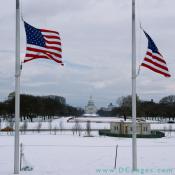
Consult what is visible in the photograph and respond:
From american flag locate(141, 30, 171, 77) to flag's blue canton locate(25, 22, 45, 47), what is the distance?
14.2 feet

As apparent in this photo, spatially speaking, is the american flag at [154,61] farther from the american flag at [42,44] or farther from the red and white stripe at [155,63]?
the american flag at [42,44]

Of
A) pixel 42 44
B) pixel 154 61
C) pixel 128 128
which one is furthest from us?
pixel 128 128

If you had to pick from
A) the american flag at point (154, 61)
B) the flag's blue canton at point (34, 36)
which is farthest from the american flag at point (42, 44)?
Answer: the american flag at point (154, 61)

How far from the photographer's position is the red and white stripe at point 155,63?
674 inches

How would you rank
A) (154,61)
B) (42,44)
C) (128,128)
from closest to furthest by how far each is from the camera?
(42,44)
(154,61)
(128,128)

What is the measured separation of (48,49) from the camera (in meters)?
15.9

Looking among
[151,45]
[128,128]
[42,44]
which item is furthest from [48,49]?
[128,128]

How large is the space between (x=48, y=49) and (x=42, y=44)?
11.7 inches

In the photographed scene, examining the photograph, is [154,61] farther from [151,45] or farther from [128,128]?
[128,128]

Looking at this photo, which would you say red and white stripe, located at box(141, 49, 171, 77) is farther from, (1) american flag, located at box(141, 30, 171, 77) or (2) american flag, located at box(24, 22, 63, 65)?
(2) american flag, located at box(24, 22, 63, 65)

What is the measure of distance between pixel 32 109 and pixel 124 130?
201ft

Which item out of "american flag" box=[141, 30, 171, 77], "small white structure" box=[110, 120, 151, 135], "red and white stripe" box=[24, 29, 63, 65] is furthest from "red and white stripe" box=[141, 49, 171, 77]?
"small white structure" box=[110, 120, 151, 135]

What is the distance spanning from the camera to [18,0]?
16.2 m

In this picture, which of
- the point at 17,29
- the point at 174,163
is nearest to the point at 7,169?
the point at 17,29
